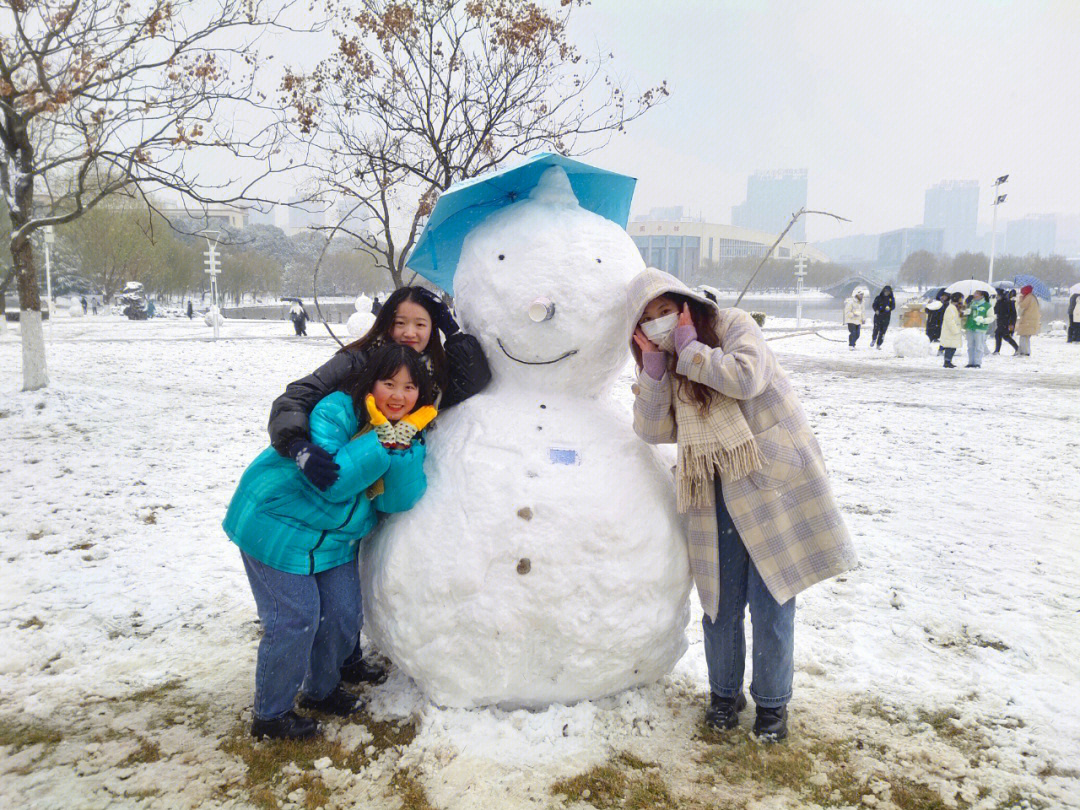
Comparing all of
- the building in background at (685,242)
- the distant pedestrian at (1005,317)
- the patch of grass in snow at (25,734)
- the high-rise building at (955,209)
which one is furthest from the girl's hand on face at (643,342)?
the high-rise building at (955,209)

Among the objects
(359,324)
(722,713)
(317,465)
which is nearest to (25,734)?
(317,465)

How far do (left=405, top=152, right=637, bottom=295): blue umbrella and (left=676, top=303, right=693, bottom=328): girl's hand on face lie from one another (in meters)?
0.71

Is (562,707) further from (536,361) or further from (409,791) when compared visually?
(536,361)

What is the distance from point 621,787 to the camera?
212 centimetres

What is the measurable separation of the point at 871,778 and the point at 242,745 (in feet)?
6.69

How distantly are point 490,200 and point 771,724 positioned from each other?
2104 millimetres

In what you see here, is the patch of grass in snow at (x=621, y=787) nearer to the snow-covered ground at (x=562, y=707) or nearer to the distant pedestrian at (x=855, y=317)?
the snow-covered ground at (x=562, y=707)

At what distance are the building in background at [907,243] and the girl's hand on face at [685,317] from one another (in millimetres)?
111462

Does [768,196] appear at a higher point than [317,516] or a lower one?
higher

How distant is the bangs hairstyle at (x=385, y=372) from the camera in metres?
2.23

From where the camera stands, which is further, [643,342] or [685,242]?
[685,242]

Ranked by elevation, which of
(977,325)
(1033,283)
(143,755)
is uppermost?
(1033,283)

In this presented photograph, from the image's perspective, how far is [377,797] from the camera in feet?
6.74

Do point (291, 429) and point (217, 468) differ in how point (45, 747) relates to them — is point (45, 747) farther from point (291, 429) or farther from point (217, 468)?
point (217, 468)
